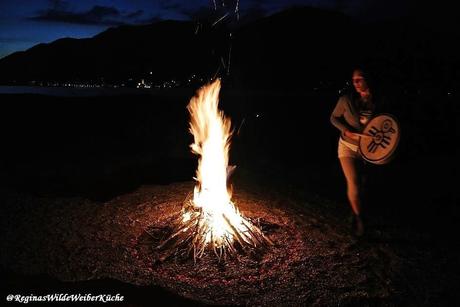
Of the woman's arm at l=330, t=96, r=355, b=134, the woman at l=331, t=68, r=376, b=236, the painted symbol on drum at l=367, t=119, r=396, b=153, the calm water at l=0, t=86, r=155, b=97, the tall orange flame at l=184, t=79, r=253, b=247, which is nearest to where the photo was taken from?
the painted symbol on drum at l=367, t=119, r=396, b=153

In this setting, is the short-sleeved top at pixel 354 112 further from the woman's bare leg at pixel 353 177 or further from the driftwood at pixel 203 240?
the driftwood at pixel 203 240

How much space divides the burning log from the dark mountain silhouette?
4442 centimetres

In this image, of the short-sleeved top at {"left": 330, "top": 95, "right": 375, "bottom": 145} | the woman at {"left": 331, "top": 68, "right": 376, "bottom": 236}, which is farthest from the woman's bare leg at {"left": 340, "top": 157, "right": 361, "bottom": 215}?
the short-sleeved top at {"left": 330, "top": 95, "right": 375, "bottom": 145}

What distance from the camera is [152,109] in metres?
22.9

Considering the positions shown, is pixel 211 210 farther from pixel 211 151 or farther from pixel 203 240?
pixel 211 151

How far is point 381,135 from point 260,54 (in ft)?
468

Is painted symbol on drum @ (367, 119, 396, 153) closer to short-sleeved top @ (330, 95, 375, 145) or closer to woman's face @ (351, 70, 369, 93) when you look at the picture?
short-sleeved top @ (330, 95, 375, 145)

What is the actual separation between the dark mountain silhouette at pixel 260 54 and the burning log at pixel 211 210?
146 feet

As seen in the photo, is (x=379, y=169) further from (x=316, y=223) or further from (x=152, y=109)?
(x=152, y=109)

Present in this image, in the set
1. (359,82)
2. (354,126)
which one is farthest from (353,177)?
(359,82)

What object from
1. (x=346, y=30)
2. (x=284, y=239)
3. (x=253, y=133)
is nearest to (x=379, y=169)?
(x=284, y=239)

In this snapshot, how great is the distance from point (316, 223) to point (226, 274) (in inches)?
81.6

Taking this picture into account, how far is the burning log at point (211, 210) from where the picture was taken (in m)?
4.89

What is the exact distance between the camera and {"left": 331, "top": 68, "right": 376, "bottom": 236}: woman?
4859 millimetres
